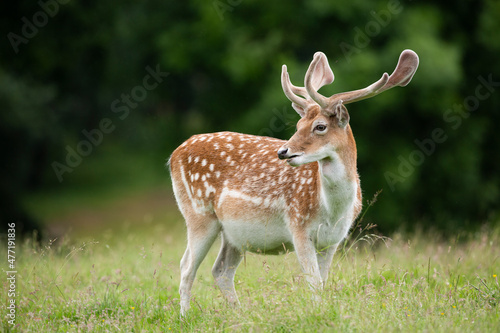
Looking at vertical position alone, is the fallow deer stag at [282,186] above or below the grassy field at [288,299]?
above

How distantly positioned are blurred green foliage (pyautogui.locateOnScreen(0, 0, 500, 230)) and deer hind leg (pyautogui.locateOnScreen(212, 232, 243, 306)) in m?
6.39

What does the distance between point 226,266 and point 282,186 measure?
0.99 meters

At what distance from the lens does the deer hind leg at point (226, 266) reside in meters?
5.66

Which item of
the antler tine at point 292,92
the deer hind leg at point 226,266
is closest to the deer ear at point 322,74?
the antler tine at point 292,92

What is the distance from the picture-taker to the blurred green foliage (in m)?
13.1

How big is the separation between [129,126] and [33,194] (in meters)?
4.85

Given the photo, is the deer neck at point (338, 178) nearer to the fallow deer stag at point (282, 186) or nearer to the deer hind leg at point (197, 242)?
the fallow deer stag at point (282, 186)

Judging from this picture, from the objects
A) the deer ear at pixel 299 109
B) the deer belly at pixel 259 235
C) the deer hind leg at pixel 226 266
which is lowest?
the deer hind leg at pixel 226 266

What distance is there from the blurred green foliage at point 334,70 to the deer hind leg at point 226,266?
6.39m

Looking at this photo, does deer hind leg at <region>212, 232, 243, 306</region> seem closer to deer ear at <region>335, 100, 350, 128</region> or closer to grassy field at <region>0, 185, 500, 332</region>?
grassy field at <region>0, 185, 500, 332</region>

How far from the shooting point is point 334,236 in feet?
16.5

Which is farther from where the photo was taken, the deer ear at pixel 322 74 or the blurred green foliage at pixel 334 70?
the blurred green foliage at pixel 334 70

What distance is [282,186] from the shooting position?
17.4ft

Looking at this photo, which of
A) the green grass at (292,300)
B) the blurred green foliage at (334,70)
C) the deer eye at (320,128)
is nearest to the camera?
the green grass at (292,300)
